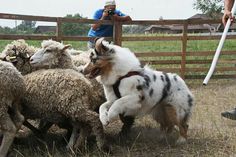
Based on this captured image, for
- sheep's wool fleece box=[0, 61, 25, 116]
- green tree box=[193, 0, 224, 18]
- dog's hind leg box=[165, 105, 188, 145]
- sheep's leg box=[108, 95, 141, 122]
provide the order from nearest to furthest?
sheep's leg box=[108, 95, 141, 122] → sheep's wool fleece box=[0, 61, 25, 116] → dog's hind leg box=[165, 105, 188, 145] → green tree box=[193, 0, 224, 18]

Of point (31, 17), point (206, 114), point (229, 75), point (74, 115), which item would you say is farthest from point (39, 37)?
point (229, 75)

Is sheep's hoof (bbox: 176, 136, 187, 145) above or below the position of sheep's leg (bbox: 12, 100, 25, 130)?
below

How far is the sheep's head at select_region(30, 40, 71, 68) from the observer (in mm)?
5977

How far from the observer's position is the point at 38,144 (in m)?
5.59

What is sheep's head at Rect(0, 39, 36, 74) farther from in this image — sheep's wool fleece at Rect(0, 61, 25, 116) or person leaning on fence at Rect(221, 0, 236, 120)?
person leaning on fence at Rect(221, 0, 236, 120)

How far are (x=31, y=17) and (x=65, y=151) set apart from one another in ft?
17.0

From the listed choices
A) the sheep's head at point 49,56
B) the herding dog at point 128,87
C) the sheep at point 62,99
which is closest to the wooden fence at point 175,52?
the sheep's head at point 49,56

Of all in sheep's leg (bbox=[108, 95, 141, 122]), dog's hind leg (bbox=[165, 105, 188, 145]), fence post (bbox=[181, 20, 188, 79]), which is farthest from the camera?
fence post (bbox=[181, 20, 188, 79])

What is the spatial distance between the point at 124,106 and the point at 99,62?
64 cm

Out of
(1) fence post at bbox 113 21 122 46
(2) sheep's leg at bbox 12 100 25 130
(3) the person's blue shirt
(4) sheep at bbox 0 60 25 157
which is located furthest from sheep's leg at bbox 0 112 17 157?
(1) fence post at bbox 113 21 122 46

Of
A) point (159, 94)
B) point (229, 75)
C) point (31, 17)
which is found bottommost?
point (229, 75)

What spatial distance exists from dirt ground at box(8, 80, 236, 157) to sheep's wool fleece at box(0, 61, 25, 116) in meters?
0.63

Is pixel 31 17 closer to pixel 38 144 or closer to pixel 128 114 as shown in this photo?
pixel 38 144

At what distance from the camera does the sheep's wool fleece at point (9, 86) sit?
4891 millimetres
